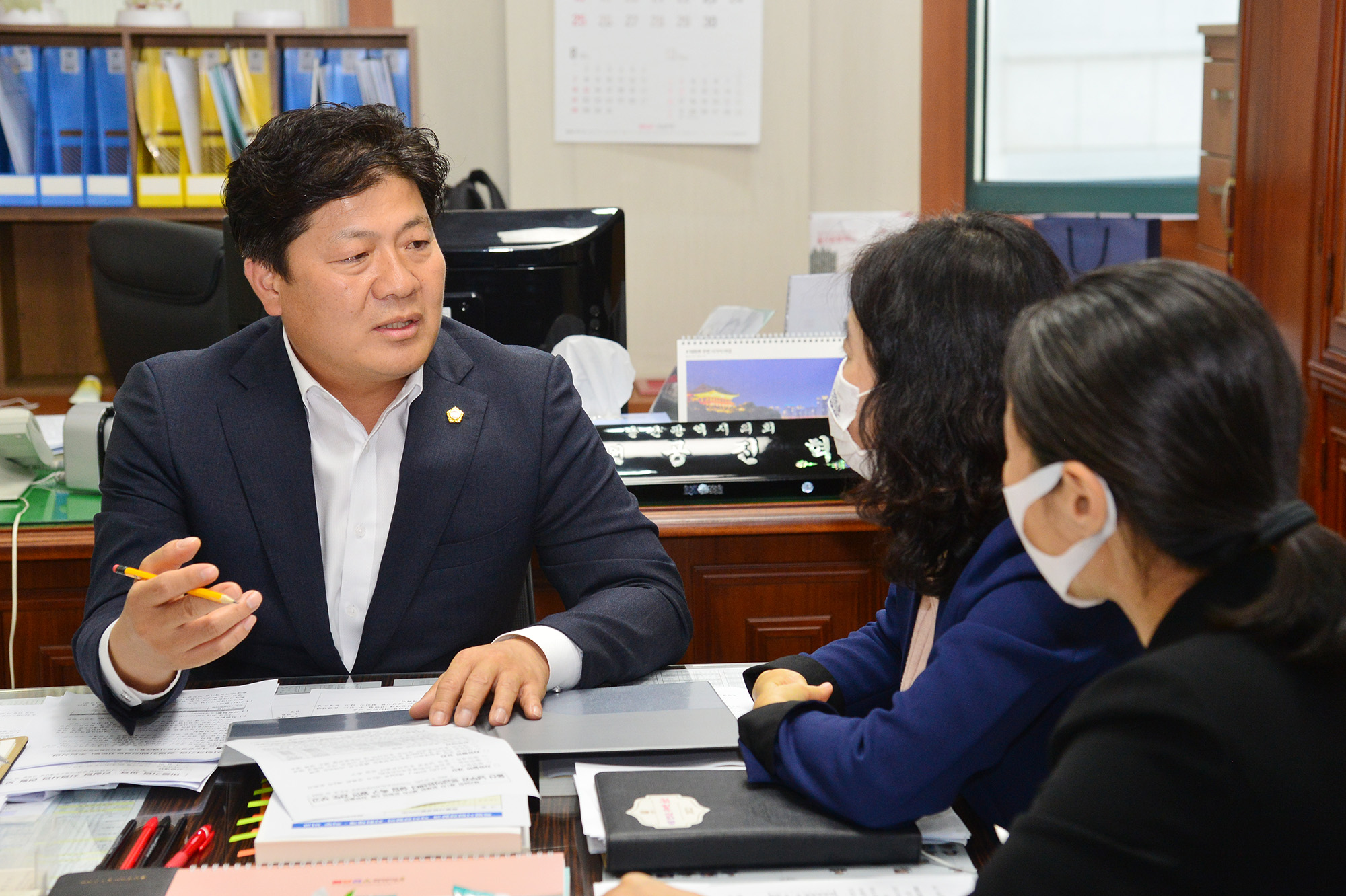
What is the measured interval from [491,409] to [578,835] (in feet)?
2.42

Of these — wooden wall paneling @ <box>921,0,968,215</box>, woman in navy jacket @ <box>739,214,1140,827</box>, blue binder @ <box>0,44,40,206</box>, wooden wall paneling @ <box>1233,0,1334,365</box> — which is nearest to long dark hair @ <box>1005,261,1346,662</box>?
woman in navy jacket @ <box>739,214,1140,827</box>

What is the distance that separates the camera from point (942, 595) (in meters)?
1.16

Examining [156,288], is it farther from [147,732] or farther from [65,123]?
[65,123]

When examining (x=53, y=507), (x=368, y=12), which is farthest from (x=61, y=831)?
(x=368, y=12)

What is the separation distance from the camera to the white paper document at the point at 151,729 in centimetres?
116

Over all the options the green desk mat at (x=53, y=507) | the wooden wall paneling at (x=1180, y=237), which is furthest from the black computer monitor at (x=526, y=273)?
the wooden wall paneling at (x=1180, y=237)

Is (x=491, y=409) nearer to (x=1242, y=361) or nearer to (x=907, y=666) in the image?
(x=907, y=666)

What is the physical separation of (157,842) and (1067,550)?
0.78 meters

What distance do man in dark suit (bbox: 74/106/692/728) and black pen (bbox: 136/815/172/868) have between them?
16.7 inches

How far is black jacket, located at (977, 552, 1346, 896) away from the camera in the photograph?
0.69 metres

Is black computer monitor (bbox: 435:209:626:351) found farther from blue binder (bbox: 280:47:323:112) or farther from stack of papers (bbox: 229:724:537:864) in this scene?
blue binder (bbox: 280:47:323:112)

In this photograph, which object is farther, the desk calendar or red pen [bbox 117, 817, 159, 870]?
the desk calendar

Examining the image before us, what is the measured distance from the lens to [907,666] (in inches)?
48.7

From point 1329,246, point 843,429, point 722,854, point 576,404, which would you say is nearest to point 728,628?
point 576,404
